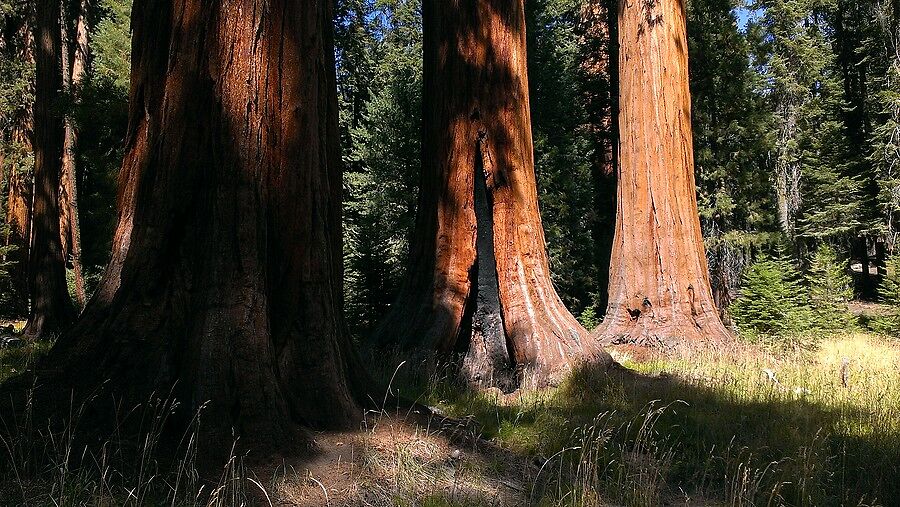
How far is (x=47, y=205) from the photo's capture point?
1271 centimetres

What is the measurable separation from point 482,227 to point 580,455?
323 cm

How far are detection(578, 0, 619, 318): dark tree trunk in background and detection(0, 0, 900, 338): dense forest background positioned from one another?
11 cm

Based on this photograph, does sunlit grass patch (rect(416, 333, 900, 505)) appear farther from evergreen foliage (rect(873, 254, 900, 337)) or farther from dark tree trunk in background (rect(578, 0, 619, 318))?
A: dark tree trunk in background (rect(578, 0, 619, 318))

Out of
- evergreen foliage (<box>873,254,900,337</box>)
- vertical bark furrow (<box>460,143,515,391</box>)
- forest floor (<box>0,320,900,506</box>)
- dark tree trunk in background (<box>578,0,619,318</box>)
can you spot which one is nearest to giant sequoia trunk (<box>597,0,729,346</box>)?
forest floor (<box>0,320,900,506</box>)

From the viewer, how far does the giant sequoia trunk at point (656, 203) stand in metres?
8.68

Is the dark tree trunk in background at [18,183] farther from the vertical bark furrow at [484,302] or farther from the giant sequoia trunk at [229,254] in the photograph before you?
the giant sequoia trunk at [229,254]

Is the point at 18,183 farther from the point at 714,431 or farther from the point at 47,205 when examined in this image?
the point at 714,431

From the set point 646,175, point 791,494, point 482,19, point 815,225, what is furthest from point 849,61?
point 791,494

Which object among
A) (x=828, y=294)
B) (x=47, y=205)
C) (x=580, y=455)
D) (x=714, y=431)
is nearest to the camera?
(x=580, y=455)

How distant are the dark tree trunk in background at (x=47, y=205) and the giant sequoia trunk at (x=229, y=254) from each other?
969 cm

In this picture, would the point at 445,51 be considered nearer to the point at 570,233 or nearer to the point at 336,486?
the point at 336,486

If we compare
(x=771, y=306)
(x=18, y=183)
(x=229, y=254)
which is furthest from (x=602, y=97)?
(x=229, y=254)

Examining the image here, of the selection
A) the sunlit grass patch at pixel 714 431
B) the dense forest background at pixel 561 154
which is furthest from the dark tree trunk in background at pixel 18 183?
the sunlit grass patch at pixel 714 431

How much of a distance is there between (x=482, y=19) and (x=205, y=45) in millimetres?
3868
